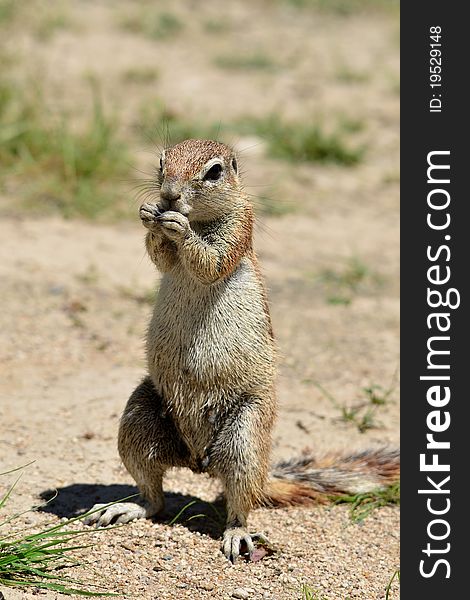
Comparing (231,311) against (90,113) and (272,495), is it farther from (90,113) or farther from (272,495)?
(90,113)

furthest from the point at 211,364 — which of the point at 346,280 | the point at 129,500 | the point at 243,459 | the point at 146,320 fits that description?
the point at 346,280

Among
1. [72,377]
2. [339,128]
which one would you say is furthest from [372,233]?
[72,377]

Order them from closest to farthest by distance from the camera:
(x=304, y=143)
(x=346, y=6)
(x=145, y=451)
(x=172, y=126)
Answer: (x=145, y=451)
(x=172, y=126)
(x=304, y=143)
(x=346, y=6)

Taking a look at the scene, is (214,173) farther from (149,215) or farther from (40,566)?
(40,566)

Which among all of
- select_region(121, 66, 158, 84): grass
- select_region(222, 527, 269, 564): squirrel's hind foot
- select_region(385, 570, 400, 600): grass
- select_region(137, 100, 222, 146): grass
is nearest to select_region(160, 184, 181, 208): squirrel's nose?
select_region(222, 527, 269, 564): squirrel's hind foot

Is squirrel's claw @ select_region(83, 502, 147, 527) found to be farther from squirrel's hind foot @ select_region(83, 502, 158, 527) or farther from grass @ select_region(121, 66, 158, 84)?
grass @ select_region(121, 66, 158, 84)

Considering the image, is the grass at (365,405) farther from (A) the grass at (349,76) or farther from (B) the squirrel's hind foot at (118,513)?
(A) the grass at (349,76)
